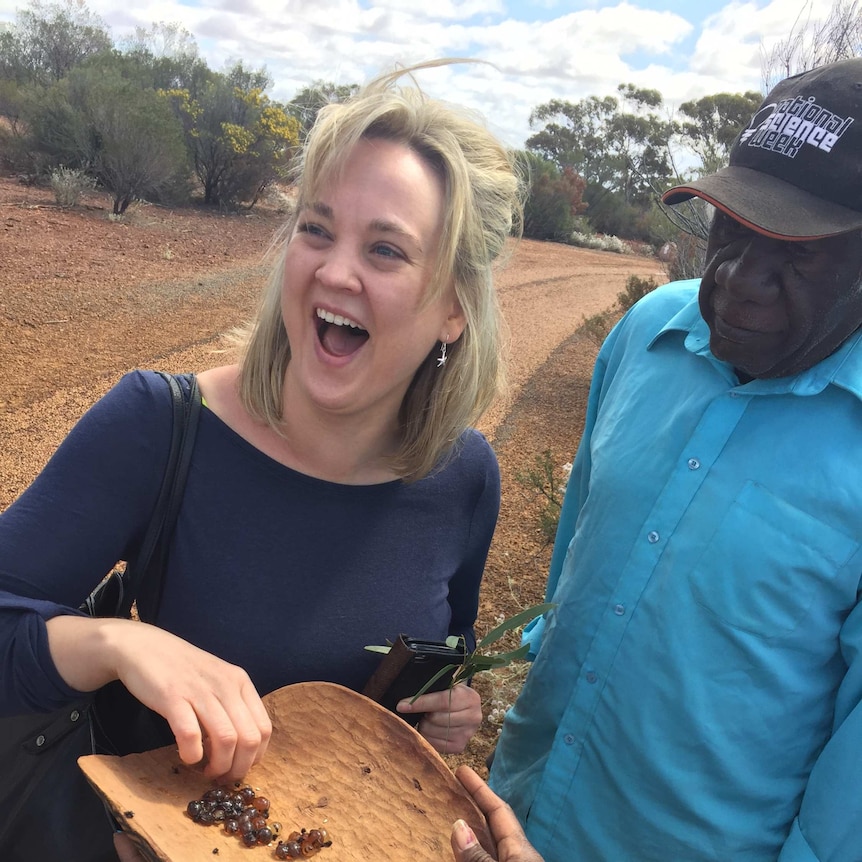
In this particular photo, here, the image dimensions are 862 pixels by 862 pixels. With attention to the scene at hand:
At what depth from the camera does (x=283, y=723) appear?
1.37 meters

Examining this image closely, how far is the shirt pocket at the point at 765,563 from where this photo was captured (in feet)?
4.69

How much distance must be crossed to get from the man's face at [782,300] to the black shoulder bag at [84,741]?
3.48 ft

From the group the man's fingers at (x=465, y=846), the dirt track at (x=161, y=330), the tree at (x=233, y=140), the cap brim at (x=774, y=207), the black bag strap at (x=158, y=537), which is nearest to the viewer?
the man's fingers at (x=465, y=846)

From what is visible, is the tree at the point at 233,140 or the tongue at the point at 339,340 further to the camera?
the tree at the point at 233,140

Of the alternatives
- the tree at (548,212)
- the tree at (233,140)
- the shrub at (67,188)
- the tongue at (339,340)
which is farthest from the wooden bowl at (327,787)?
the tree at (548,212)

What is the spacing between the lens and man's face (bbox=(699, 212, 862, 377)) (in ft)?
4.72

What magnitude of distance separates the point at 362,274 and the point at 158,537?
0.64m

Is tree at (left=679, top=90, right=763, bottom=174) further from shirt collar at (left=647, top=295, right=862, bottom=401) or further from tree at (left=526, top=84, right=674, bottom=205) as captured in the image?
shirt collar at (left=647, top=295, right=862, bottom=401)

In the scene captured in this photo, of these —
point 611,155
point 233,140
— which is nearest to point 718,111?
point 611,155

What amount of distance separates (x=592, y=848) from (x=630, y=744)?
28cm

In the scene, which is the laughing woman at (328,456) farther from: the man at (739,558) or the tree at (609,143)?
the tree at (609,143)

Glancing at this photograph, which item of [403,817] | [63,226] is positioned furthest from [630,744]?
[63,226]

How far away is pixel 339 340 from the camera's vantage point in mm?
1678

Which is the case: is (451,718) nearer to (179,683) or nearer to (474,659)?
(474,659)
